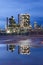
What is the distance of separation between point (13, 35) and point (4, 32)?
3.63ft

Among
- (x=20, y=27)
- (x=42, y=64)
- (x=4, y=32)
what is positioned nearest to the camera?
(x=42, y=64)

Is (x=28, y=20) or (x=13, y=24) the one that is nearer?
(x=28, y=20)

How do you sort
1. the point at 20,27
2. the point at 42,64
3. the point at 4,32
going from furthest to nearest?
the point at 20,27
the point at 4,32
the point at 42,64

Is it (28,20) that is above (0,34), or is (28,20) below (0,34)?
above

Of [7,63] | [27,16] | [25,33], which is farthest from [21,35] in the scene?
[7,63]

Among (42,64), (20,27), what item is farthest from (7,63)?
(20,27)

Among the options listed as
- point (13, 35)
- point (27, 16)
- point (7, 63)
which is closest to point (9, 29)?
point (13, 35)

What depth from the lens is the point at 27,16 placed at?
23.1 meters

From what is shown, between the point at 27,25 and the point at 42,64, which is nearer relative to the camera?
the point at 42,64

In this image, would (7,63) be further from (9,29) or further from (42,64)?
(9,29)

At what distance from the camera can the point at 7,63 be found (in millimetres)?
6875

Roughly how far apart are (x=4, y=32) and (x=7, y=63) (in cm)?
1510

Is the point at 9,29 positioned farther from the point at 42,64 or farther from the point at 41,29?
the point at 42,64

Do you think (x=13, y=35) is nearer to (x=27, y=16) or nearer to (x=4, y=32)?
(x=4, y=32)
